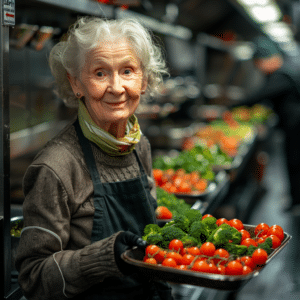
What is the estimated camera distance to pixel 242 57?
36.4 ft

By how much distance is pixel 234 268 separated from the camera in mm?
1316

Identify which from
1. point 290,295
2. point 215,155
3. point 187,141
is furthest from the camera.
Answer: point 187,141

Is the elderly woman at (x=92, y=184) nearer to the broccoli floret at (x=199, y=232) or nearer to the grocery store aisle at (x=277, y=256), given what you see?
the broccoli floret at (x=199, y=232)

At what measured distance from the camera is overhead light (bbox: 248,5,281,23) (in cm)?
790

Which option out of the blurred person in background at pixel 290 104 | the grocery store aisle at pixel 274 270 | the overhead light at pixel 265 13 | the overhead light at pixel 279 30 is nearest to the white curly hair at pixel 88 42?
the grocery store aisle at pixel 274 270

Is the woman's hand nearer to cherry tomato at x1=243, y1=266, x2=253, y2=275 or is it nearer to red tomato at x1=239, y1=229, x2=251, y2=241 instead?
cherry tomato at x1=243, y1=266, x2=253, y2=275

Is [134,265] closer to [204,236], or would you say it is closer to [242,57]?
[204,236]

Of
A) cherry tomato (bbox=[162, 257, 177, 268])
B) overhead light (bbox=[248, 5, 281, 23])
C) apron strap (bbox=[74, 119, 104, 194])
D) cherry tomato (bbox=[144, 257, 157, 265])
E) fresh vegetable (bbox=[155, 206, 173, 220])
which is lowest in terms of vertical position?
fresh vegetable (bbox=[155, 206, 173, 220])

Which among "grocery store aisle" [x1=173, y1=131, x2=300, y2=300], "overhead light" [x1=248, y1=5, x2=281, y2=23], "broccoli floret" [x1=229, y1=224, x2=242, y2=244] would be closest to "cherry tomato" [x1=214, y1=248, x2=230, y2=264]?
"broccoli floret" [x1=229, y1=224, x2=242, y2=244]

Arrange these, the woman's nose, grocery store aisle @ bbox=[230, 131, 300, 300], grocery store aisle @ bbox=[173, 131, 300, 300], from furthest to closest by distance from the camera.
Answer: grocery store aisle @ bbox=[230, 131, 300, 300], grocery store aisle @ bbox=[173, 131, 300, 300], the woman's nose

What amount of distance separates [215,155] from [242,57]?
7.48 m

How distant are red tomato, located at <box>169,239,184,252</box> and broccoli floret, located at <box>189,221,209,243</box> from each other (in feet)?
0.40

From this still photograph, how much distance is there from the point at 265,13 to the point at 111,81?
315 inches

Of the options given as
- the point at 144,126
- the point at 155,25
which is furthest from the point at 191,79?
the point at 155,25
